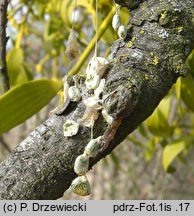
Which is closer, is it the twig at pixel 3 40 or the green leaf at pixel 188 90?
the twig at pixel 3 40

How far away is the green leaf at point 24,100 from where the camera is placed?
61cm

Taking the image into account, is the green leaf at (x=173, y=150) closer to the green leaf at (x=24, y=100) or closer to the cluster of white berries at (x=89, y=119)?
the green leaf at (x=24, y=100)

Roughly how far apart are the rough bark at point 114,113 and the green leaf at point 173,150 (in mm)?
473

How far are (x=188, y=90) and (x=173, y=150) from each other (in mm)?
250

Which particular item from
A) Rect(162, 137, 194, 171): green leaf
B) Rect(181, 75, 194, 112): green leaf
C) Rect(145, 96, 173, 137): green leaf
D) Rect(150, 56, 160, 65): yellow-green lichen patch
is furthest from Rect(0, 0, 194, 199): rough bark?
Rect(162, 137, 194, 171): green leaf

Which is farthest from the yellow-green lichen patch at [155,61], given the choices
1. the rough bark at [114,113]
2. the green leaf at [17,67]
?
the green leaf at [17,67]

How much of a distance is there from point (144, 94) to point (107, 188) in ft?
9.96

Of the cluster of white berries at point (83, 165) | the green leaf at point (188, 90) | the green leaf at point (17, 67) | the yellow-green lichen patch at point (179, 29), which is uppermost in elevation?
the green leaf at point (17, 67)

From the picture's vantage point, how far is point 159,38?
518 mm

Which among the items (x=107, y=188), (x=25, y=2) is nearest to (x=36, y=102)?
(x=25, y=2)

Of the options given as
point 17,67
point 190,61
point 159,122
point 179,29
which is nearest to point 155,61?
point 179,29

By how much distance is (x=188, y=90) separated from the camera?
0.76 m

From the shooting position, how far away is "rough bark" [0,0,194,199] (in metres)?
0.47

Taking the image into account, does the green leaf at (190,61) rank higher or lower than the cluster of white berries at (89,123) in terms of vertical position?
higher
